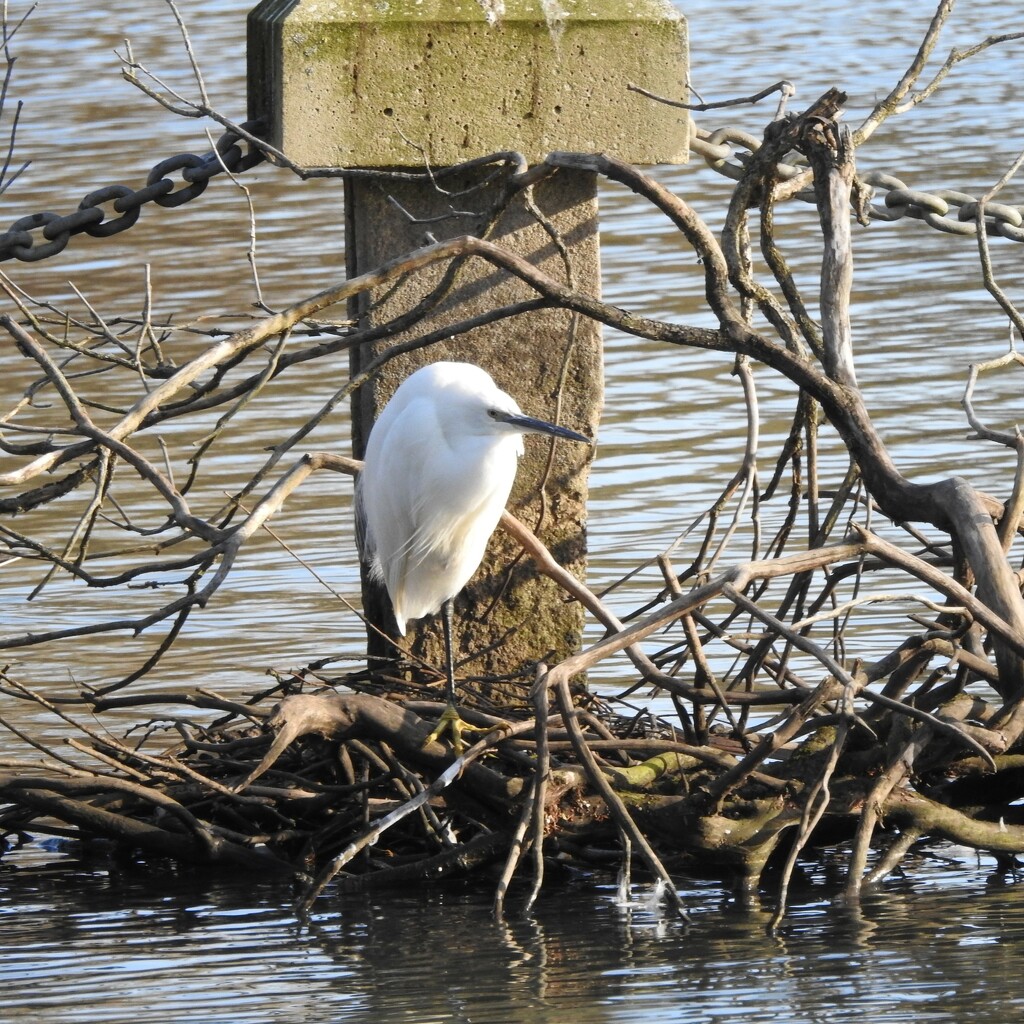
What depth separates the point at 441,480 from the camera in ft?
16.9

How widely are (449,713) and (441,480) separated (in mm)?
596

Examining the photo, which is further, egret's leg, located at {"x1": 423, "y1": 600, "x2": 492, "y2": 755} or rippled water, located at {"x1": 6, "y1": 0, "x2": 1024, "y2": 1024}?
egret's leg, located at {"x1": 423, "y1": 600, "x2": 492, "y2": 755}

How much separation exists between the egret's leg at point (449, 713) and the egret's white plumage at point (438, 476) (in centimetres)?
6

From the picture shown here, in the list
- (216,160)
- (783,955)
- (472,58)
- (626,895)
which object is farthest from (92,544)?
(783,955)

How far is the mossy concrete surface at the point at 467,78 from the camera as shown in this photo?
5.12 metres

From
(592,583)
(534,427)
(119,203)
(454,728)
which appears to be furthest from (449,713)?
(592,583)

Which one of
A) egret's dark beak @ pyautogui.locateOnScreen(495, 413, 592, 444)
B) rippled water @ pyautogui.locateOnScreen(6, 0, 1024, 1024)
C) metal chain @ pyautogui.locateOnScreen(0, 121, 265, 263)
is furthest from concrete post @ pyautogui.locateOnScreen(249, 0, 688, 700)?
rippled water @ pyautogui.locateOnScreen(6, 0, 1024, 1024)

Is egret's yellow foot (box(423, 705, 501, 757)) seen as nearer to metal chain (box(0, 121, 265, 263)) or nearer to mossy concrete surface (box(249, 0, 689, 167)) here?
mossy concrete surface (box(249, 0, 689, 167))

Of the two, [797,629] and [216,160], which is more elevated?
[216,160]

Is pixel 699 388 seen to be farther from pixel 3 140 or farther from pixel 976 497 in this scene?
pixel 3 140

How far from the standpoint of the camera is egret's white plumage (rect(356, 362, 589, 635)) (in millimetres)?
5008

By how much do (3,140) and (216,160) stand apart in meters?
11.5

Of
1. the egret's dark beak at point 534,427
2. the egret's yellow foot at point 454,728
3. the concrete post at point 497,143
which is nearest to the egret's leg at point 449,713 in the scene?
the egret's yellow foot at point 454,728

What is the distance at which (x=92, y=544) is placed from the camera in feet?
25.1
